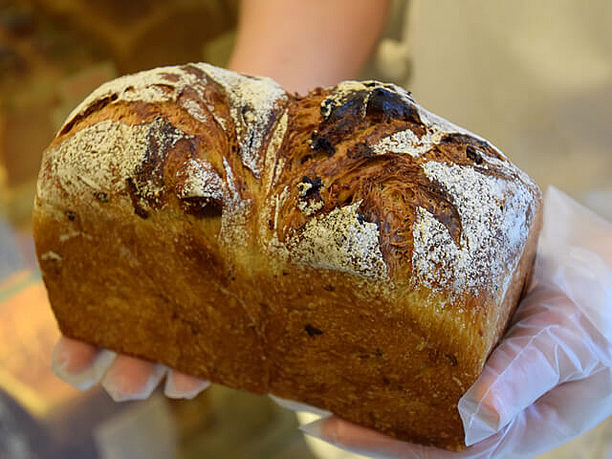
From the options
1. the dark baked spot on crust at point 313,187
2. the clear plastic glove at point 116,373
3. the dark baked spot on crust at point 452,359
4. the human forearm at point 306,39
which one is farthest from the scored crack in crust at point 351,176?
the human forearm at point 306,39

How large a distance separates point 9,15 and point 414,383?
2.29 m

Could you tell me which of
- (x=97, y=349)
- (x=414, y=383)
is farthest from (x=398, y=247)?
(x=97, y=349)

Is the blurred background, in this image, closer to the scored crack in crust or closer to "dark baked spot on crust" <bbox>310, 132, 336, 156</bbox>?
the scored crack in crust

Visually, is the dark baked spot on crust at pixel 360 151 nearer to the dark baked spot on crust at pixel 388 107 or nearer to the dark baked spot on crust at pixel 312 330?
the dark baked spot on crust at pixel 388 107

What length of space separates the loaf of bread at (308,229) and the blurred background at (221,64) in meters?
0.43

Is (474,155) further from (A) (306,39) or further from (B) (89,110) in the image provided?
(A) (306,39)

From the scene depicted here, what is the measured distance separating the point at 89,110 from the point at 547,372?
94 centimetres

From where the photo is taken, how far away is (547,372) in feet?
3.56

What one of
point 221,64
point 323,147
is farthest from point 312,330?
point 221,64

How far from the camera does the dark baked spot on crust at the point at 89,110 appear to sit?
1.14 metres

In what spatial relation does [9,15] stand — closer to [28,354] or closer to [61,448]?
[28,354]

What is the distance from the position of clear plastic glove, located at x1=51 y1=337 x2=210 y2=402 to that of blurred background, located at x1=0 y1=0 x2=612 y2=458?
1.23ft

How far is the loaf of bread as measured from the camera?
37.8 inches

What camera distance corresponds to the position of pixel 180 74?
3.71 ft
